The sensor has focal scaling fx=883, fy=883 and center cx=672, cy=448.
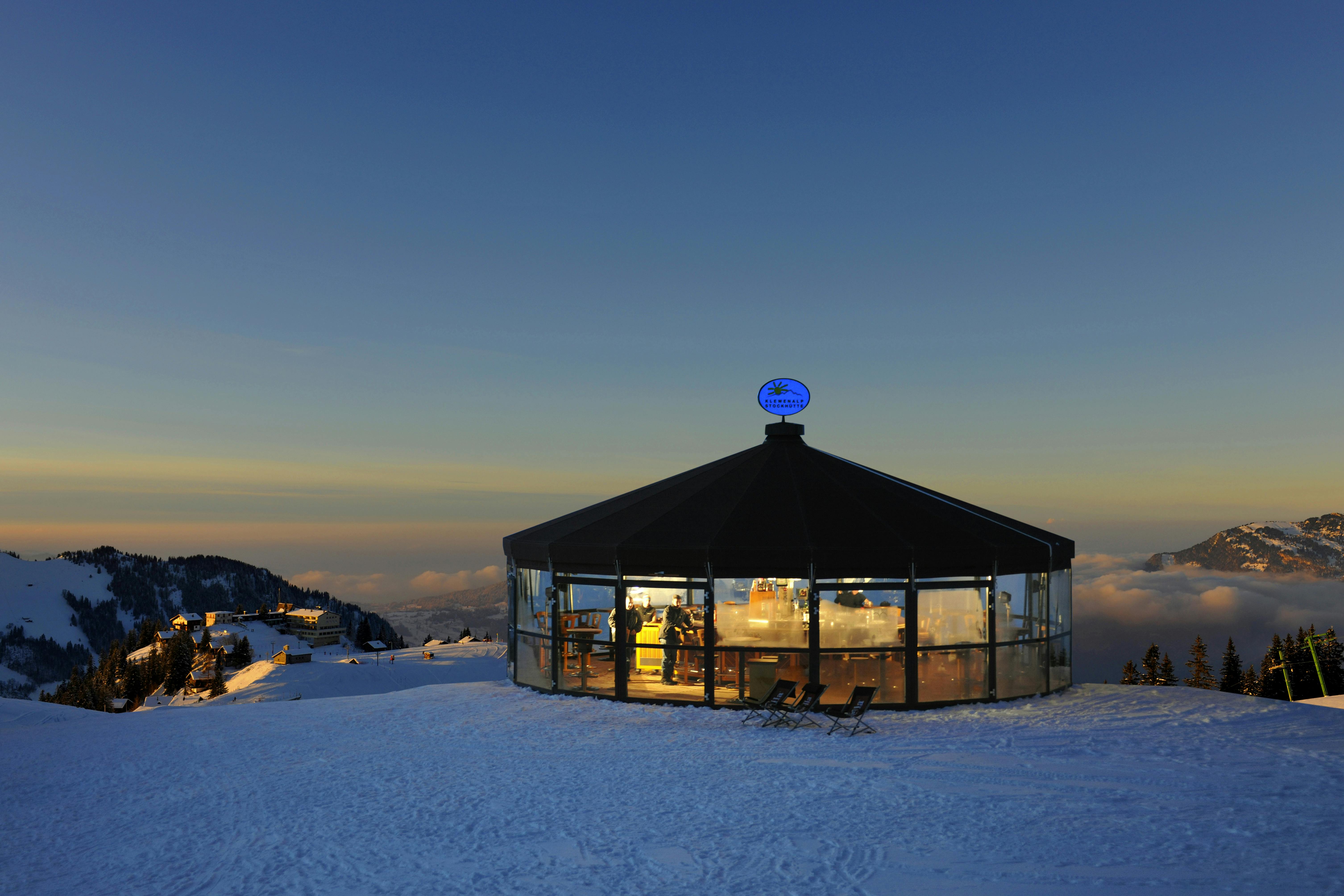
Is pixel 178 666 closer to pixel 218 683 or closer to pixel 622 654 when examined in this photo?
pixel 218 683

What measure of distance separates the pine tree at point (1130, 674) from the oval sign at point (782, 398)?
58.7 metres

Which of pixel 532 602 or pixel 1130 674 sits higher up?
pixel 532 602

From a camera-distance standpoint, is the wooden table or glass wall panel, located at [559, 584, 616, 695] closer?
glass wall panel, located at [559, 584, 616, 695]

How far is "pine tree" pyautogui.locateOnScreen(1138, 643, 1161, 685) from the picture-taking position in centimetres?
6625

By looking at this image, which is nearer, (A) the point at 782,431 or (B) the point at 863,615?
(B) the point at 863,615

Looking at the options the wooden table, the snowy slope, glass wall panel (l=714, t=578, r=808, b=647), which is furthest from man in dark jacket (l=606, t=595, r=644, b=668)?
the snowy slope

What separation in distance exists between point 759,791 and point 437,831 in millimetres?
3709

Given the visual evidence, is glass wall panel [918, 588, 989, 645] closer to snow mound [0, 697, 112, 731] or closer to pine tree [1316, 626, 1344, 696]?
snow mound [0, 697, 112, 731]

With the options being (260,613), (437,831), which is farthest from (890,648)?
(260,613)

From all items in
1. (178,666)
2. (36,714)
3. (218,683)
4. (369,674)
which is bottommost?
(178,666)

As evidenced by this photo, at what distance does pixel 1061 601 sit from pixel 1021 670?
2.43 m

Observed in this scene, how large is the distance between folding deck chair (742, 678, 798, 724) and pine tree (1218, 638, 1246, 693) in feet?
220

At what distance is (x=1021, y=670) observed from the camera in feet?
56.0

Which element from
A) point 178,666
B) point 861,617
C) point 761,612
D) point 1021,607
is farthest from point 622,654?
point 178,666
